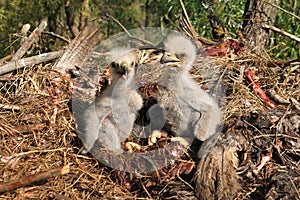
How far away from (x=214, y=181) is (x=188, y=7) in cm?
354

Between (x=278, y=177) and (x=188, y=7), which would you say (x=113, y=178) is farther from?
(x=188, y=7)

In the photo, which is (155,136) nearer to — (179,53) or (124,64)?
(124,64)

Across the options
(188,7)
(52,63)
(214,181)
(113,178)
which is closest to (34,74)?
(52,63)

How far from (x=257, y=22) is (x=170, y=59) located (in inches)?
41.6

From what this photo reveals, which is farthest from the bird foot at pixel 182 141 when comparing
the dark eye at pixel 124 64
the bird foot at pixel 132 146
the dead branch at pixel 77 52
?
the dead branch at pixel 77 52

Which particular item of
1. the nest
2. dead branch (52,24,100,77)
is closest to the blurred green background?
dead branch (52,24,100,77)

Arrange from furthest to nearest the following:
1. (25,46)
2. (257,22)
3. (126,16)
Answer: (126,16) < (257,22) < (25,46)

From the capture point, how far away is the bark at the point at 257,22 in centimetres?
401

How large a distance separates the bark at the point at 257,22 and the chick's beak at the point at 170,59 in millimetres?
865

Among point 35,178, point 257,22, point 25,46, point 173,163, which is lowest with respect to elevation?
point 173,163

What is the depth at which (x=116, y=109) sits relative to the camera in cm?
322

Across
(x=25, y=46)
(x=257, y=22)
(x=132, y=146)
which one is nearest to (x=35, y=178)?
(x=132, y=146)

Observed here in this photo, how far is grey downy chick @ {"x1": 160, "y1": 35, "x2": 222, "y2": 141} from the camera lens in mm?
3037

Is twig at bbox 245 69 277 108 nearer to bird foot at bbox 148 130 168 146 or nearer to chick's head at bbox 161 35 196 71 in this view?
chick's head at bbox 161 35 196 71
